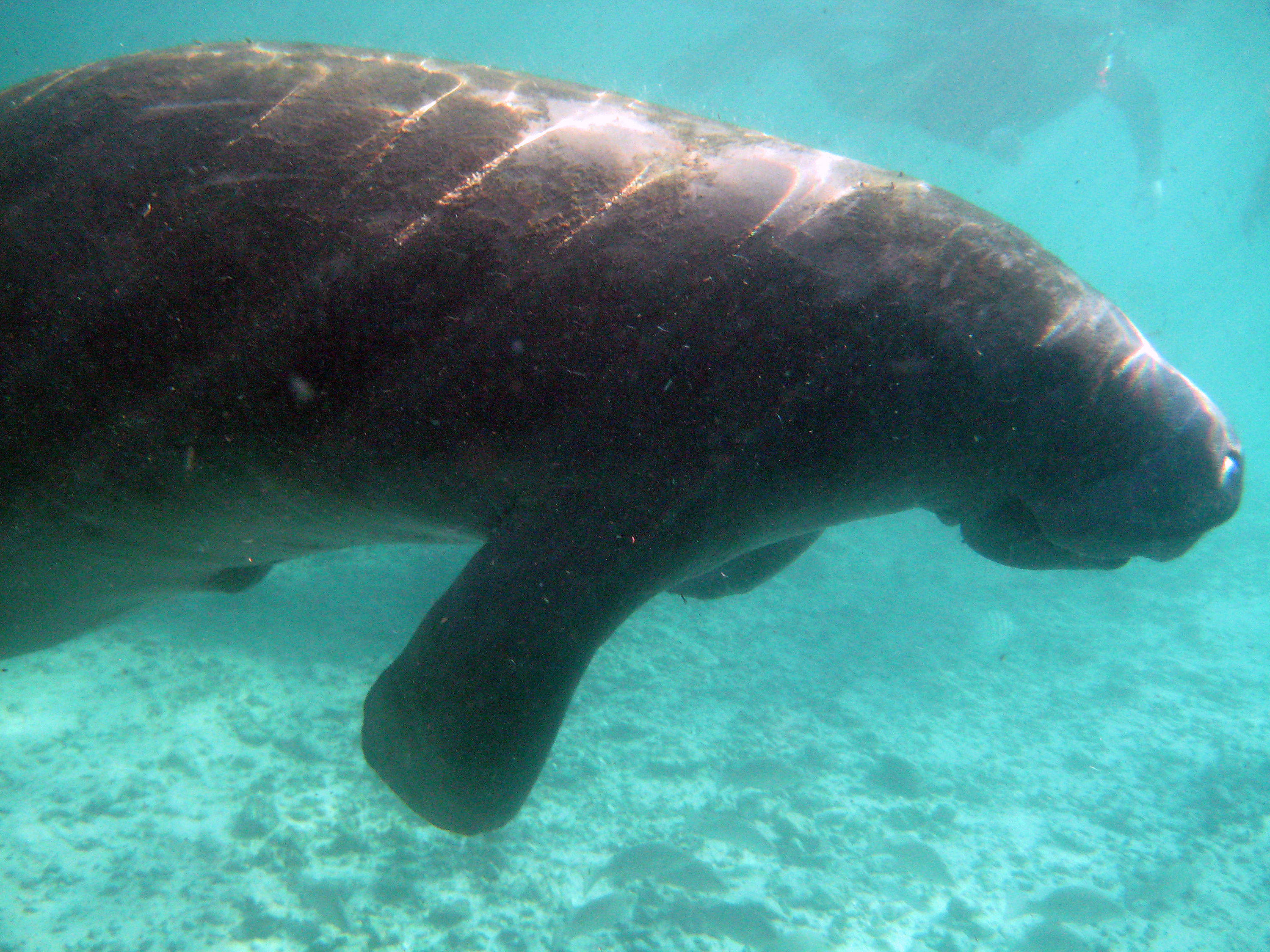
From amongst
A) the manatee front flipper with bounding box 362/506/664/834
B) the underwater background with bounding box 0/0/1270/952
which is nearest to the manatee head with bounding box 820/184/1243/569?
the manatee front flipper with bounding box 362/506/664/834

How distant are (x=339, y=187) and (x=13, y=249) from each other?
2.63 ft

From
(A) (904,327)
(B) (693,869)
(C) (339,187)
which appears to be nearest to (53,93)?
(C) (339,187)

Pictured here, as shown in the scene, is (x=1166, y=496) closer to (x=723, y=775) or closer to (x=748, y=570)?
(x=748, y=570)

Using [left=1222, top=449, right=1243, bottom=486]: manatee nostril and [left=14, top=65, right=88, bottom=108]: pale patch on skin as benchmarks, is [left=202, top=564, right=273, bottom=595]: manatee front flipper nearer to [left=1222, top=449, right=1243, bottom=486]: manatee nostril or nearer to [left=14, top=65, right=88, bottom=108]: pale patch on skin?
[left=14, top=65, right=88, bottom=108]: pale patch on skin

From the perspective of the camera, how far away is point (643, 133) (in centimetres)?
189

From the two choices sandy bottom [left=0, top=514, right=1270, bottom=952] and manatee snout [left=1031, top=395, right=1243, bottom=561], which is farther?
sandy bottom [left=0, top=514, right=1270, bottom=952]

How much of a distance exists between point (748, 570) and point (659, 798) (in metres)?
6.75

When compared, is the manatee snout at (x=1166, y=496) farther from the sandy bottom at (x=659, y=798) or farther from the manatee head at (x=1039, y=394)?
the sandy bottom at (x=659, y=798)

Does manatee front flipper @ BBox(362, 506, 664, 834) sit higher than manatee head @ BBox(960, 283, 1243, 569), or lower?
lower

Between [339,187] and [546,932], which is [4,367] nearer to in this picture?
[339,187]

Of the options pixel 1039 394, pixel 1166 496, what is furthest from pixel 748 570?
pixel 1166 496

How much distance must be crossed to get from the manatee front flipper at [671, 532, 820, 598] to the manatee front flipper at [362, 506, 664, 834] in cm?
90

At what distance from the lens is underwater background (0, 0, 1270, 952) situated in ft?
20.3

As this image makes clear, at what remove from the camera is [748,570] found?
2.71 m
